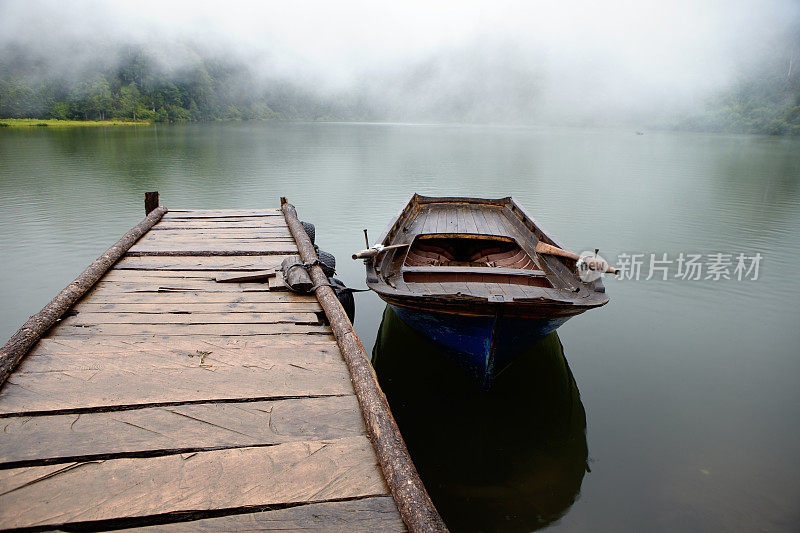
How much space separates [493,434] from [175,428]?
3.47 meters

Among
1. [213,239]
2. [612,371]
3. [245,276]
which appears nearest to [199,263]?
[245,276]

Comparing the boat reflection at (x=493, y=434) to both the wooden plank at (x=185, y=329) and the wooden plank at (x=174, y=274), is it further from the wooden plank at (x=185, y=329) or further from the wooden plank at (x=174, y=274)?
the wooden plank at (x=174, y=274)

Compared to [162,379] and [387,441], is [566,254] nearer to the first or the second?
[387,441]

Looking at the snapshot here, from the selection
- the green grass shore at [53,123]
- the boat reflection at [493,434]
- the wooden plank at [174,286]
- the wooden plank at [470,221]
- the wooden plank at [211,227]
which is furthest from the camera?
the green grass shore at [53,123]

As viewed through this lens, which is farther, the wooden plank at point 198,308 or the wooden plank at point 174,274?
the wooden plank at point 174,274

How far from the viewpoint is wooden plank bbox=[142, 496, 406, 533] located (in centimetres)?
201

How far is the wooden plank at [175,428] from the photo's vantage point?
238cm

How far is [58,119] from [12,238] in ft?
279

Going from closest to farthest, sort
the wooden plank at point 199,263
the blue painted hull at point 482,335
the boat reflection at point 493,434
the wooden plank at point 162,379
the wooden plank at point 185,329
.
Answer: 1. the wooden plank at point 162,379
2. the wooden plank at point 185,329
3. the boat reflection at point 493,434
4. the blue painted hull at point 482,335
5. the wooden plank at point 199,263

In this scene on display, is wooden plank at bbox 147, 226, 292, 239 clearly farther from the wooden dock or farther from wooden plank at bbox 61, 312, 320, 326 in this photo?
→ wooden plank at bbox 61, 312, 320, 326

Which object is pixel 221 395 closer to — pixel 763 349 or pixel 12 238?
pixel 763 349

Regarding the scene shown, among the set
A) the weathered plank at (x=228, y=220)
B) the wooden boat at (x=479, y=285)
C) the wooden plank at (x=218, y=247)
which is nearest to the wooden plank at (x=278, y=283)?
the wooden boat at (x=479, y=285)

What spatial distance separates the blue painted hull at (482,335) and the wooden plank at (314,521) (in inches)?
111

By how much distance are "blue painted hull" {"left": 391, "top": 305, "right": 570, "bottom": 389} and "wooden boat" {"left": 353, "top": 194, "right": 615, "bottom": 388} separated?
1 cm
